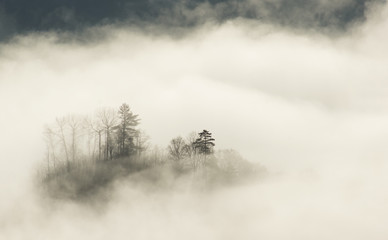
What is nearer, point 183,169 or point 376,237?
point 376,237

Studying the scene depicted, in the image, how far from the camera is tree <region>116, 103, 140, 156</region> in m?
84.8

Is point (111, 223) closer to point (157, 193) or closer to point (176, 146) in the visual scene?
point (157, 193)

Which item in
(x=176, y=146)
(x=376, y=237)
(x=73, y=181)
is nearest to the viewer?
(x=376, y=237)

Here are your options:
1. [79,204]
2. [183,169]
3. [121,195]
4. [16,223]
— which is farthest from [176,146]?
[16,223]

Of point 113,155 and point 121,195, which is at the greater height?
point 113,155

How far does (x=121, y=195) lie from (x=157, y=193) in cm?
914

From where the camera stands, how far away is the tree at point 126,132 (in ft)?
278

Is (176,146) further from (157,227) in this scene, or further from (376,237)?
(376,237)

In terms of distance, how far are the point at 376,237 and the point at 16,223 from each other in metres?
79.6

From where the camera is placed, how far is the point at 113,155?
88688 mm

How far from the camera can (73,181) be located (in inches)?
3211

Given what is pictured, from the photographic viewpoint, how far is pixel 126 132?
86312 millimetres

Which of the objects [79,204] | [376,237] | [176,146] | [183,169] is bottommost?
[376,237]

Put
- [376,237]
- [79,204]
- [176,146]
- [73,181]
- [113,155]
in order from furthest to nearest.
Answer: [176,146], [113,155], [73,181], [79,204], [376,237]
